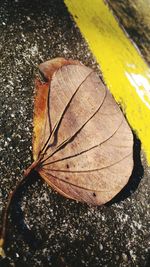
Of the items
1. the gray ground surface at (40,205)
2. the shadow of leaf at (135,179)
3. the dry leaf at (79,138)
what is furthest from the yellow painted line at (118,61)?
the dry leaf at (79,138)

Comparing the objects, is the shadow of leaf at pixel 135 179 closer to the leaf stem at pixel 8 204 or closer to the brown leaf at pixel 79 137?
the brown leaf at pixel 79 137

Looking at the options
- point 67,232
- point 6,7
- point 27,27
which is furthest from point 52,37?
point 67,232

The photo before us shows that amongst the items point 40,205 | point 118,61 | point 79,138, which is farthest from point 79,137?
point 118,61

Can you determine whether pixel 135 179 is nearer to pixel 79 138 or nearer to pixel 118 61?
pixel 79 138

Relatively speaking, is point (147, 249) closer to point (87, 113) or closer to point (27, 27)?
point (87, 113)

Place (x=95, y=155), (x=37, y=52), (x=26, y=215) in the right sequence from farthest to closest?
(x=37, y=52), (x=95, y=155), (x=26, y=215)
